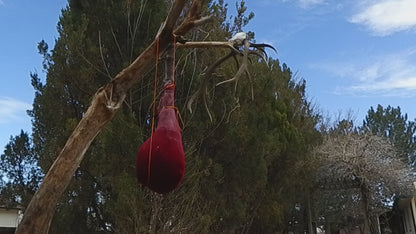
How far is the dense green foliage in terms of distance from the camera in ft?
16.7

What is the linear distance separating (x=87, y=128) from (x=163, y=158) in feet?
3.49

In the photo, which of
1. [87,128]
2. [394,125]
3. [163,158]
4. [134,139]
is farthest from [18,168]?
[394,125]

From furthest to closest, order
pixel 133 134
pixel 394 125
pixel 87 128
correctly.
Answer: pixel 394 125 < pixel 133 134 < pixel 87 128

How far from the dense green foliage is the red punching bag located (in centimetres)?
185

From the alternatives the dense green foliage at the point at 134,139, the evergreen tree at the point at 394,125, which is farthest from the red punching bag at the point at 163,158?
the evergreen tree at the point at 394,125

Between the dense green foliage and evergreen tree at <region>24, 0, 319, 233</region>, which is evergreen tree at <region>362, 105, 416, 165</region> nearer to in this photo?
the dense green foliage

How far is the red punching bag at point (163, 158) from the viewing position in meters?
2.45

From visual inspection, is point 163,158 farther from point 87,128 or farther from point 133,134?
point 133,134

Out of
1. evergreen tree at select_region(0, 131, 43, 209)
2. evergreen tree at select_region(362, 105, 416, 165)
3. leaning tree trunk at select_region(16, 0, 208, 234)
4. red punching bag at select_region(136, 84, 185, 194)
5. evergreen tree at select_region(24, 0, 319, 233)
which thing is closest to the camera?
red punching bag at select_region(136, 84, 185, 194)

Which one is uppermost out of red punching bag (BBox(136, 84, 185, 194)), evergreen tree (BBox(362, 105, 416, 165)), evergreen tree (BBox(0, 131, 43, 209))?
evergreen tree (BBox(362, 105, 416, 165))

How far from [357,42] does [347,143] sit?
2.46 metres

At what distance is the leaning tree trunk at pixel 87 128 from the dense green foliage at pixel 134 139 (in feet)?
4.08

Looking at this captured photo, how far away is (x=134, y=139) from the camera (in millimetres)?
5078

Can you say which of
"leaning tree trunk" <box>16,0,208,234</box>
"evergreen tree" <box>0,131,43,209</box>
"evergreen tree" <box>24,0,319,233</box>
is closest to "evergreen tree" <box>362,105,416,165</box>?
"evergreen tree" <box>24,0,319,233</box>
